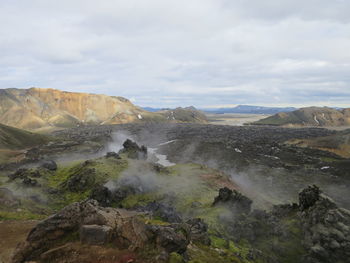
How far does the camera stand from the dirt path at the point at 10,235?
2323 cm

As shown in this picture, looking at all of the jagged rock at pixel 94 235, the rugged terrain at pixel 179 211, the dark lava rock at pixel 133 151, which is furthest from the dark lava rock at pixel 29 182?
the jagged rock at pixel 94 235

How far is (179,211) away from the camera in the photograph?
4797 cm

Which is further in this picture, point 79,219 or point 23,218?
point 23,218

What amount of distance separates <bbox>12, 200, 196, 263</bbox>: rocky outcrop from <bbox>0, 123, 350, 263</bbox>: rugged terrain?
73 millimetres

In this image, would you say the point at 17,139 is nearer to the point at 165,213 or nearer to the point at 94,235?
the point at 165,213

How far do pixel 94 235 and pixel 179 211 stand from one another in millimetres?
27323

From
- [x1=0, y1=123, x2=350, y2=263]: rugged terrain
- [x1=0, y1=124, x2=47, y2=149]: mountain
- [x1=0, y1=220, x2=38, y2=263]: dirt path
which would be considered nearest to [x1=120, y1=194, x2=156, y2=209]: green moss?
[x1=0, y1=123, x2=350, y2=263]: rugged terrain

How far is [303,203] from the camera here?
39844 mm

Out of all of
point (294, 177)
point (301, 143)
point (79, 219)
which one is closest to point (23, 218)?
point (79, 219)

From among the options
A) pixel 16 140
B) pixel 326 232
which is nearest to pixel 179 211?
pixel 326 232

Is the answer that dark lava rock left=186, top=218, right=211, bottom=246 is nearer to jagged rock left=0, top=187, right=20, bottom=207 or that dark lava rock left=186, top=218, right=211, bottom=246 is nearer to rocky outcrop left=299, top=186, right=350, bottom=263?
rocky outcrop left=299, top=186, right=350, bottom=263

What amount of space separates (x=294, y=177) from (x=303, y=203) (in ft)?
129

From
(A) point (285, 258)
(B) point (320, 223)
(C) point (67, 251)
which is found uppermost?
(C) point (67, 251)

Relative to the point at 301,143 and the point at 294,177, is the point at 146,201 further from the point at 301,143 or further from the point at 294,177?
the point at 301,143
